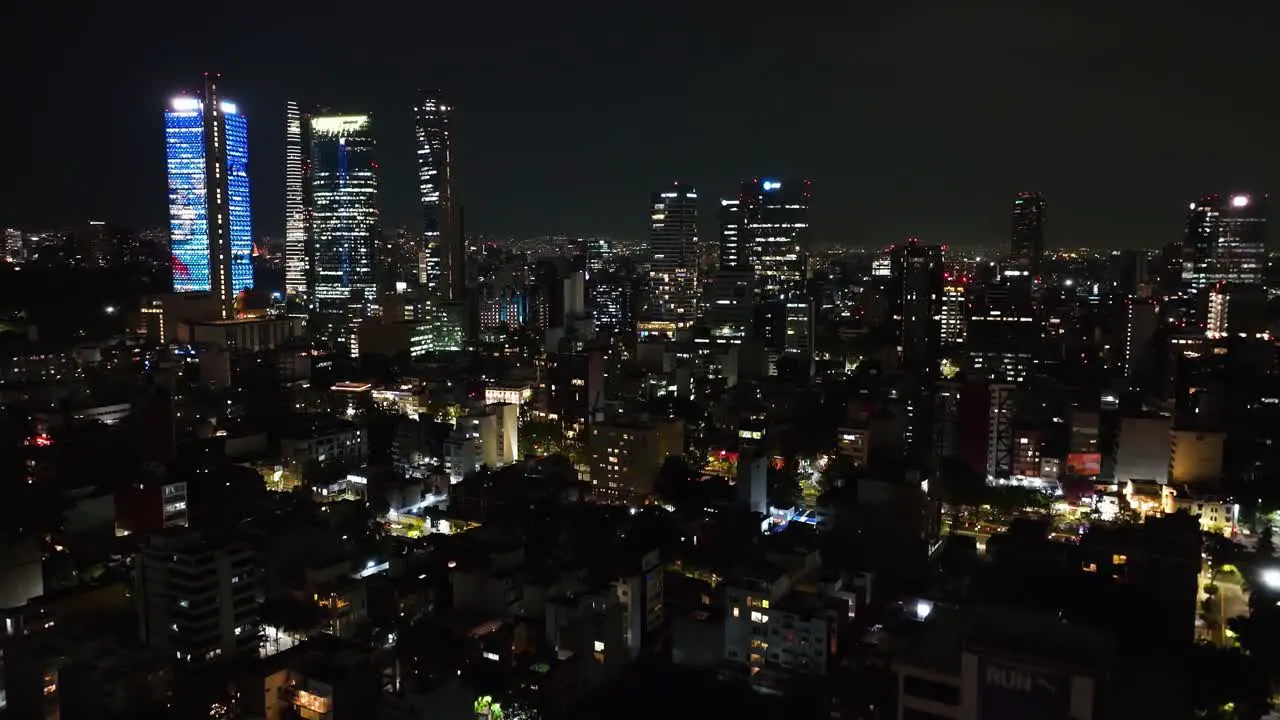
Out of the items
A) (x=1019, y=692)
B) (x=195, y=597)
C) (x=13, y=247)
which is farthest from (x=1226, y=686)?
(x=13, y=247)

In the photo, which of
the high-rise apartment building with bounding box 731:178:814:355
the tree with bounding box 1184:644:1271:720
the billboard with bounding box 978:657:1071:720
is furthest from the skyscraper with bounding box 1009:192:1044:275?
the billboard with bounding box 978:657:1071:720

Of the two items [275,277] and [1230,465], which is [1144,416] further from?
[275,277]

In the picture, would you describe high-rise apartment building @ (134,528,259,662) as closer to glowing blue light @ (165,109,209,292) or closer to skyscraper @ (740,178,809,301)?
glowing blue light @ (165,109,209,292)

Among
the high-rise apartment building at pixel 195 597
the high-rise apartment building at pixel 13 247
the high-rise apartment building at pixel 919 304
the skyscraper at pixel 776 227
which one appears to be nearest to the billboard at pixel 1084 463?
the high-rise apartment building at pixel 919 304

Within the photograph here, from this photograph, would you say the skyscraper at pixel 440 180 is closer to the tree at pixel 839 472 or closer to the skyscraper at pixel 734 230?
the skyscraper at pixel 734 230

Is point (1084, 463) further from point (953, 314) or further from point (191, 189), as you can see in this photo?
point (191, 189)
